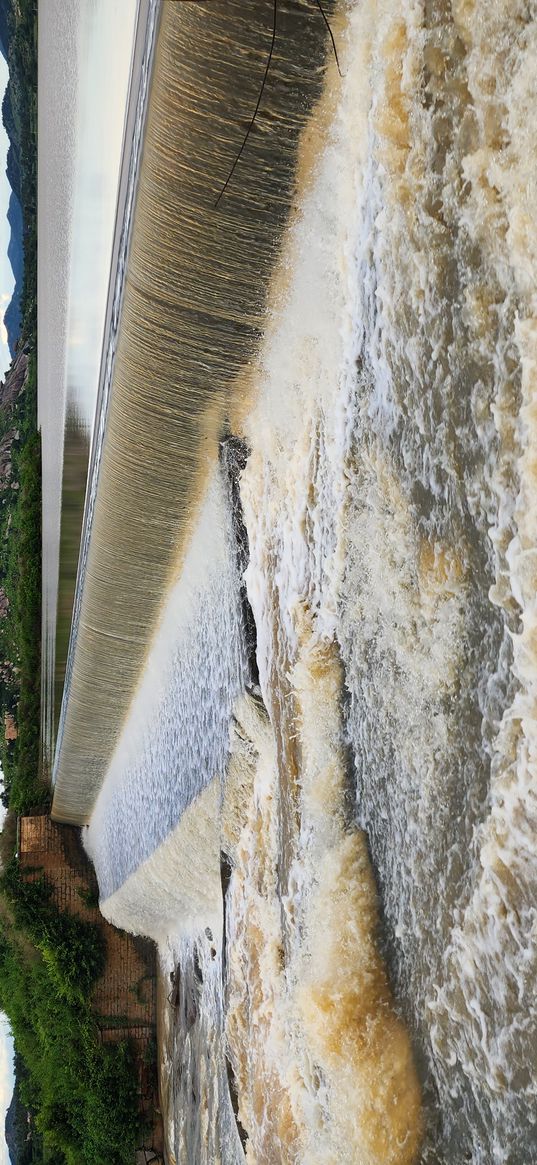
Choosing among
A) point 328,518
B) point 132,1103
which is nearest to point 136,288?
point 328,518

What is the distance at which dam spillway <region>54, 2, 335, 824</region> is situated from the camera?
4.35 ft

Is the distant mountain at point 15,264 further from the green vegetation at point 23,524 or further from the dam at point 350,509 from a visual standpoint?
the dam at point 350,509

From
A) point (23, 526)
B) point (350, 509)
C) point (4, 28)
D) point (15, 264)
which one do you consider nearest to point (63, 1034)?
point (23, 526)

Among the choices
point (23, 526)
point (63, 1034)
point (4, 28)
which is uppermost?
point (4, 28)

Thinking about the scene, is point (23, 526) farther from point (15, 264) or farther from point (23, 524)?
point (15, 264)

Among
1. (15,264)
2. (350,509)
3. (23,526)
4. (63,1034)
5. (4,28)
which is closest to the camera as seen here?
(350,509)

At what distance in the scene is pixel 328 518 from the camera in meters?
1.56

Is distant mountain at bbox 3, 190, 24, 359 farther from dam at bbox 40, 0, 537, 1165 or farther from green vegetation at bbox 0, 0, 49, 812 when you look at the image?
dam at bbox 40, 0, 537, 1165

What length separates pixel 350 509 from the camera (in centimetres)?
146

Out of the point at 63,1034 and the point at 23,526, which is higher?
the point at 23,526

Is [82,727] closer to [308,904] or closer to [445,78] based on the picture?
[308,904]

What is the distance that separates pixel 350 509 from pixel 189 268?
0.58 m

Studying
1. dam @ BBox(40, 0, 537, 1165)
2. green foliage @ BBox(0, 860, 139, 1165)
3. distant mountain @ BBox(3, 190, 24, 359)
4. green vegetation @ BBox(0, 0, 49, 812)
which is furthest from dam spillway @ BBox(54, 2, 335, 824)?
distant mountain @ BBox(3, 190, 24, 359)

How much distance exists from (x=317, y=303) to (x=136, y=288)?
39 centimetres
